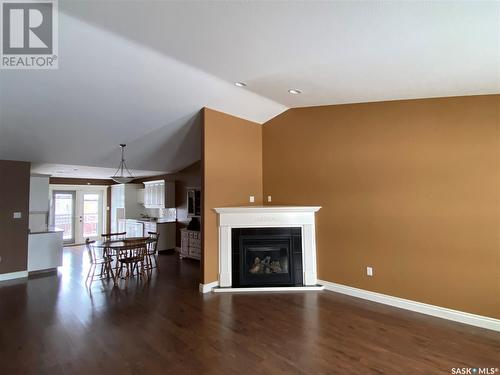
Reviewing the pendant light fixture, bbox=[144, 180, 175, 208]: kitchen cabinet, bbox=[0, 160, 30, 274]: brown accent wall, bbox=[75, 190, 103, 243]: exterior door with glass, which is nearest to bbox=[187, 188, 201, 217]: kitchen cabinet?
bbox=[144, 180, 175, 208]: kitchen cabinet

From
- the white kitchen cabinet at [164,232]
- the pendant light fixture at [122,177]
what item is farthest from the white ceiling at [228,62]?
the white kitchen cabinet at [164,232]

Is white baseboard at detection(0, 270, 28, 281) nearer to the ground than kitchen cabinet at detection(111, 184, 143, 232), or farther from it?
nearer to the ground

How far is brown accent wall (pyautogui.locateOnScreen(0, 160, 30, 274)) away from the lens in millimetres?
4992

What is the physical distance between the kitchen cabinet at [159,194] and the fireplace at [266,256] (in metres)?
3.70

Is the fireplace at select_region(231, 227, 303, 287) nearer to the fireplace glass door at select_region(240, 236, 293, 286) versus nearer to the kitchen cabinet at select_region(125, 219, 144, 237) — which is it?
the fireplace glass door at select_region(240, 236, 293, 286)

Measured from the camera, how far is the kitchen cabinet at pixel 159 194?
7.41 metres

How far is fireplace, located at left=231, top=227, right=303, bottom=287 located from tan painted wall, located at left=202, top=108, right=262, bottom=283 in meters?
0.38

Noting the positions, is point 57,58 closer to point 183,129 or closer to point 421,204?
point 183,129

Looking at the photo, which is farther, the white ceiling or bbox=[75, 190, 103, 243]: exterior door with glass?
bbox=[75, 190, 103, 243]: exterior door with glass

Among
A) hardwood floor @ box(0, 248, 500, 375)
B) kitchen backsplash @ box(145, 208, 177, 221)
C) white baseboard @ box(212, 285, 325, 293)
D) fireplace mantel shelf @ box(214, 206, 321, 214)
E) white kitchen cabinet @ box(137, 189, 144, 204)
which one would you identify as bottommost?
hardwood floor @ box(0, 248, 500, 375)

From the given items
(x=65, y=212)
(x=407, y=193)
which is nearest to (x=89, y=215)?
(x=65, y=212)

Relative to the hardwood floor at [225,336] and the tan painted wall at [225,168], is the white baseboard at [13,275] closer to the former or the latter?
the hardwood floor at [225,336]

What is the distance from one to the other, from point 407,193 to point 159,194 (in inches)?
248

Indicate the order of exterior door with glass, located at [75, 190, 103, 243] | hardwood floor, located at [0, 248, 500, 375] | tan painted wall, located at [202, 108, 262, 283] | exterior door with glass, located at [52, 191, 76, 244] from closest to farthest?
hardwood floor, located at [0, 248, 500, 375]
tan painted wall, located at [202, 108, 262, 283]
exterior door with glass, located at [52, 191, 76, 244]
exterior door with glass, located at [75, 190, 103, 243]
